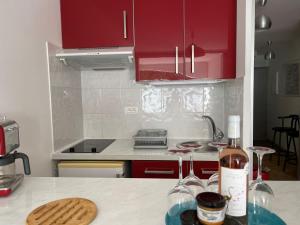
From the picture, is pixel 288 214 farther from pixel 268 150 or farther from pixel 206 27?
pixel 206 27

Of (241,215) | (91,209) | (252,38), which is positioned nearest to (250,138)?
(252,38)

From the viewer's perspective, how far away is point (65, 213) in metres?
0.78

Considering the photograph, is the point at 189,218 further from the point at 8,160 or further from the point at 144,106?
the point at 144,106

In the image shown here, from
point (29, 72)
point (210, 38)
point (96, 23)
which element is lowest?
point (29, 72)

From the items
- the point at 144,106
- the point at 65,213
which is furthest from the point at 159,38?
the point at 65,213

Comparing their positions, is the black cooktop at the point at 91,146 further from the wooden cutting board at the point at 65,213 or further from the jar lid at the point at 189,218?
the jar lid at the point at 189,218

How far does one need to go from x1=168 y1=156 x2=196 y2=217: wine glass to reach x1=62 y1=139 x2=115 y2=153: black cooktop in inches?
44.3

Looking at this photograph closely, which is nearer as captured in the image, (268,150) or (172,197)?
(268,150)

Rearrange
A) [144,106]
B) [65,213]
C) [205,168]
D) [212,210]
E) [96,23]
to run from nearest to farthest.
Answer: [212,210] < [65,213] < [205,168] < [96,23] < [144,106]

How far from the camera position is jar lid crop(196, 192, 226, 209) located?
559 millimetres

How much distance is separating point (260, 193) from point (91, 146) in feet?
4.91

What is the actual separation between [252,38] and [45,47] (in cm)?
138

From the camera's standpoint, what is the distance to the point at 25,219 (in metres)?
0.76

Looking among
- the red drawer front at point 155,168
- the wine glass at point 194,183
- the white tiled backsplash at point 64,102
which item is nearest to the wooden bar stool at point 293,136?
the red drawer front at point 155,168
